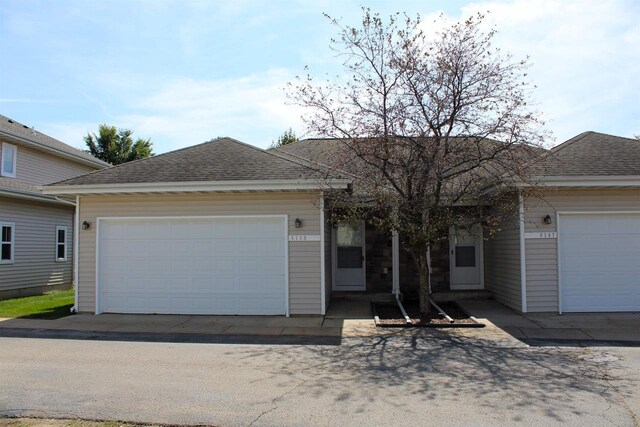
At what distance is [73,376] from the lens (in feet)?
21.5

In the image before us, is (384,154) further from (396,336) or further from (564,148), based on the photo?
(564,148)

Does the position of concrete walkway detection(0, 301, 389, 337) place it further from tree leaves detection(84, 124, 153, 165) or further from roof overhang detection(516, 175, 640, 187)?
tree leaves detection(84, 124, 153, 165)

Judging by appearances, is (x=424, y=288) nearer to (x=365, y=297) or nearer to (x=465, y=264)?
(x=365, y=297)

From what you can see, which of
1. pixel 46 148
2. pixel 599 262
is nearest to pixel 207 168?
pixel 46 148

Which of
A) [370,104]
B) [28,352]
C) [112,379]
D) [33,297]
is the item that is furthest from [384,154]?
[33,297]

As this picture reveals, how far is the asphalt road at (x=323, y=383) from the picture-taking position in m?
5.16

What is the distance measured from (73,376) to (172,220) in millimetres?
5576

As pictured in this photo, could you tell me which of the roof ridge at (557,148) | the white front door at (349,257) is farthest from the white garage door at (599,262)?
the white front door at (349,257)

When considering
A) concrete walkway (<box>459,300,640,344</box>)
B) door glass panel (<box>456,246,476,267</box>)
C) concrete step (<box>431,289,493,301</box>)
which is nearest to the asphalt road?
concrete walkway (<box>459,300,640,344</box>)

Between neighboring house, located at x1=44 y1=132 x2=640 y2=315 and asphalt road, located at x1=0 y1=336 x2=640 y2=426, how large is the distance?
2924 millimetres

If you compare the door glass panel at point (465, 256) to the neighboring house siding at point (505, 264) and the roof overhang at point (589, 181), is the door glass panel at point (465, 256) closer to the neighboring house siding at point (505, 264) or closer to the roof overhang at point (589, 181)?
the neighboring house siding at point (505, 264)

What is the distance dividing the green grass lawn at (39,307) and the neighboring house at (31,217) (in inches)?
40.0

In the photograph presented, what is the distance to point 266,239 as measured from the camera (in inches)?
451

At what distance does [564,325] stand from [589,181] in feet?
10.8
